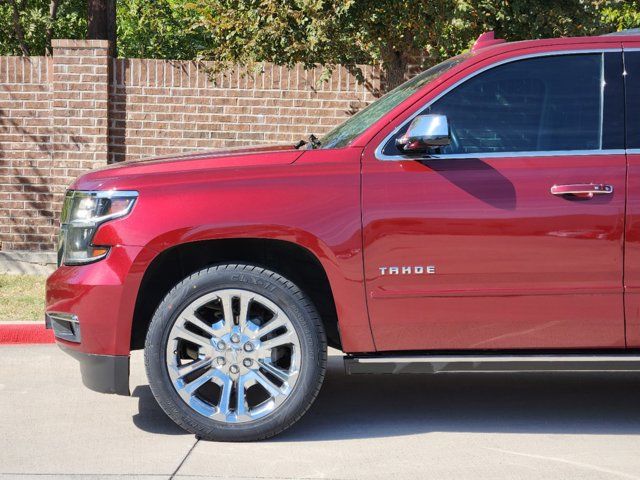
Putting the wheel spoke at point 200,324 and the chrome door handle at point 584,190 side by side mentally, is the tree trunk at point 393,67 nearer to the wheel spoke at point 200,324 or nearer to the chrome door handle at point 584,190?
the chrome door handle at point 584,190

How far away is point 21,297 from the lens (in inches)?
361

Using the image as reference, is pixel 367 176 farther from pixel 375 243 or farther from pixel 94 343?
pixel 94 343

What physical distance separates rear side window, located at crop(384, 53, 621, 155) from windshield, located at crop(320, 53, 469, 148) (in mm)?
226

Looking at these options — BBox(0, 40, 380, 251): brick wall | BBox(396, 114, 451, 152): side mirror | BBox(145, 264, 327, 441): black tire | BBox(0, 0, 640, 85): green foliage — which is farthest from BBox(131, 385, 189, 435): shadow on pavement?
BBox(0, 40, 380, 251): brick wall

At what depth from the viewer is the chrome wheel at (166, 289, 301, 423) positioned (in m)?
5.01

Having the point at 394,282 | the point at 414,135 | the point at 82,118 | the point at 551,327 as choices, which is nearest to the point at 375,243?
the point at 394,282

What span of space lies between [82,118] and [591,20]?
209 inches

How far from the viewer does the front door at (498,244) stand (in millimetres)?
4887

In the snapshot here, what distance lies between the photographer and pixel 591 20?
33.3ft

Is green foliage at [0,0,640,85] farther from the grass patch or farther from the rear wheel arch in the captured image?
the rear wheel arch

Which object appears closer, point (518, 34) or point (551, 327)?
point (551, 327)

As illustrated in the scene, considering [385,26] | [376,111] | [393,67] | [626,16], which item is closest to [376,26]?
[385,26]

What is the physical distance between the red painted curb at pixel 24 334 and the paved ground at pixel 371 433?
0.92 meters

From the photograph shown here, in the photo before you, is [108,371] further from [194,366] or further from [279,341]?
[279,341]
